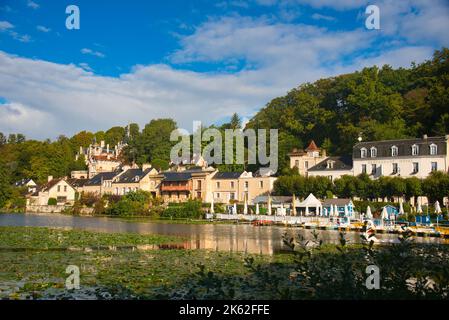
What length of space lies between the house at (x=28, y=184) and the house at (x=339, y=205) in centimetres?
6391

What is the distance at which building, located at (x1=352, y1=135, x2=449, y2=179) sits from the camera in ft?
177

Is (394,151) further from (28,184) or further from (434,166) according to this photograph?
(28,184)

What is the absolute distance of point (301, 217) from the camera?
5056 centimetres

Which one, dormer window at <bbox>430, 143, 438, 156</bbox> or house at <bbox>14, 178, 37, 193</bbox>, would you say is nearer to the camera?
dormer window at <bbox>430, 143, 438, 156</bbox>

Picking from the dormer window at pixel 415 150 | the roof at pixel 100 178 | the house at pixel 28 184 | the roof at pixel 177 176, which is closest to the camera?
the dormer window at pixel 415 150

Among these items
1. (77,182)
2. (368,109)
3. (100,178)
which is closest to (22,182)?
(77,182)

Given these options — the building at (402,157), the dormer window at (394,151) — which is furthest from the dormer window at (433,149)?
the dormer window at (394,151)

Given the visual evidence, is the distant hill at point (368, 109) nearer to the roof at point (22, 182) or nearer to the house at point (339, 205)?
the house at point (339, 205)

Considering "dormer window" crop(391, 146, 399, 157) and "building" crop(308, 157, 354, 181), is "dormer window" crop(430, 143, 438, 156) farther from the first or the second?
"building" crop(308, 157, 354, 181)

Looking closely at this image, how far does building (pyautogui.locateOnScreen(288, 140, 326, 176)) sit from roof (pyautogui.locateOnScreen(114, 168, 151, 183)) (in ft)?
92.6

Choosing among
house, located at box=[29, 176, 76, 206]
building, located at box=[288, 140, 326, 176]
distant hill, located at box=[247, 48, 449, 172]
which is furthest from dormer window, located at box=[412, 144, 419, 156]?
house, located at box=[29, 176, 76, 206]

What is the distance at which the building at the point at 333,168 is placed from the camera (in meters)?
61.1
